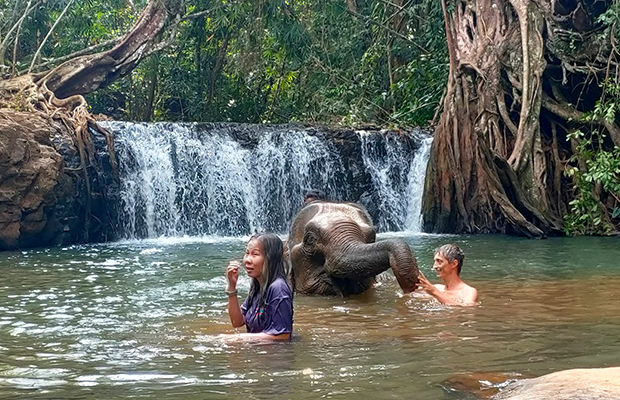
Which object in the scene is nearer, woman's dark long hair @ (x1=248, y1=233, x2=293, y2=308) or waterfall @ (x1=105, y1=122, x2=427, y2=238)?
woman's dark long hair @ (x1=248, y1=233, x2=293, y2=308)

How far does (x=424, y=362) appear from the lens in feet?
18.8

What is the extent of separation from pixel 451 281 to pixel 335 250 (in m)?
1.06

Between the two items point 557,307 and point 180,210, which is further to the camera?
point 180,210

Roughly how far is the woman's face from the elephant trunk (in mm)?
1713

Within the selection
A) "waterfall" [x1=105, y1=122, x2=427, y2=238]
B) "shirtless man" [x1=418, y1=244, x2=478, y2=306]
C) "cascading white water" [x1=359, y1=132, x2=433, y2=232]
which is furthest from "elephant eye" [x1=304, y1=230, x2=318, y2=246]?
"cascading white water" [x1=359, y1=132, x2=433, y2=232]

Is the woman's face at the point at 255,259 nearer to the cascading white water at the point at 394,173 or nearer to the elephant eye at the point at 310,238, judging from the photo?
the elephant eye at the point at 310,238

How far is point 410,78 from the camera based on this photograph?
2150cm

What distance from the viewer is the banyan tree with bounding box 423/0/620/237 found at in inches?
612

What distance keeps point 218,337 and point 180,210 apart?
1143 centimetres

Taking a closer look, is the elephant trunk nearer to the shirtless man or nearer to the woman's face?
the shirtless man

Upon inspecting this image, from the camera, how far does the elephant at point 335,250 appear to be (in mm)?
7949

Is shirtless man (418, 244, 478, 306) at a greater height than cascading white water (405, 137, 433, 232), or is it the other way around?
cascading white water (405, 137, 433, 232)

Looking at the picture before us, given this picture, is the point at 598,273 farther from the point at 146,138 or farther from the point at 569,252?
the point at 146,138

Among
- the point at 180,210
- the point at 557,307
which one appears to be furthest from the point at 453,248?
the point at 180,210
